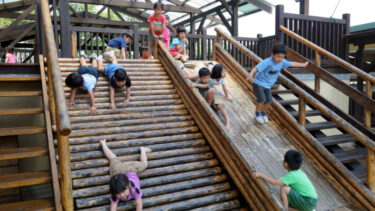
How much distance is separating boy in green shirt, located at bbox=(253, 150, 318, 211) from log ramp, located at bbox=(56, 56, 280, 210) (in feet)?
0.78

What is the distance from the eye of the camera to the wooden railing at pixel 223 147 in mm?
2811

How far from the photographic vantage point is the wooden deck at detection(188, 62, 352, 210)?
125 inches

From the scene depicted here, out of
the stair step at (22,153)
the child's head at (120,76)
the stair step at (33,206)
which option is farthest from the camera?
the child's head at (120,76)

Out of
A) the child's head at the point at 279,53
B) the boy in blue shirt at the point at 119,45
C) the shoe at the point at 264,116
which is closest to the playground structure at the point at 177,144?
the shoe at the point at 264,116

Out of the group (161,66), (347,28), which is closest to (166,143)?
(161,66)

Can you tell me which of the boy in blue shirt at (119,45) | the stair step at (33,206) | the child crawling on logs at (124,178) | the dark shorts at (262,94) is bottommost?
the stair step at (33,206)

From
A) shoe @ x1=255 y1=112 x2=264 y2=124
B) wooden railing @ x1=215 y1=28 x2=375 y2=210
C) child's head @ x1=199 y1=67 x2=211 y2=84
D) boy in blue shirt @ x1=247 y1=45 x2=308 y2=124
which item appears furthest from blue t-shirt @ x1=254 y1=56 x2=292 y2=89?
child's head @ x1=199 y1=67 x2=211 y2=84

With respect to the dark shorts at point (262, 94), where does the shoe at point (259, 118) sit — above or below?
below

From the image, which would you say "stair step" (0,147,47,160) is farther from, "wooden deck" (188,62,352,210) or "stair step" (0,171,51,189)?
"wooden deck" (188,62,352,210)

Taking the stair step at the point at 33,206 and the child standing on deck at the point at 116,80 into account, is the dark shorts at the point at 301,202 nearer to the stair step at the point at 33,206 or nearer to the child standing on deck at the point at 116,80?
the stair step at the point at 33,206

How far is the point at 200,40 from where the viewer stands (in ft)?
26.7

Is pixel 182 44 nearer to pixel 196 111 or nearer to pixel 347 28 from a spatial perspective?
pixel 196 111

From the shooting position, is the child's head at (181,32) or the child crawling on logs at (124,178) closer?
the child crawling on logs at (124,178)

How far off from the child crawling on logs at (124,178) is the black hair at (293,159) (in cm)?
151
